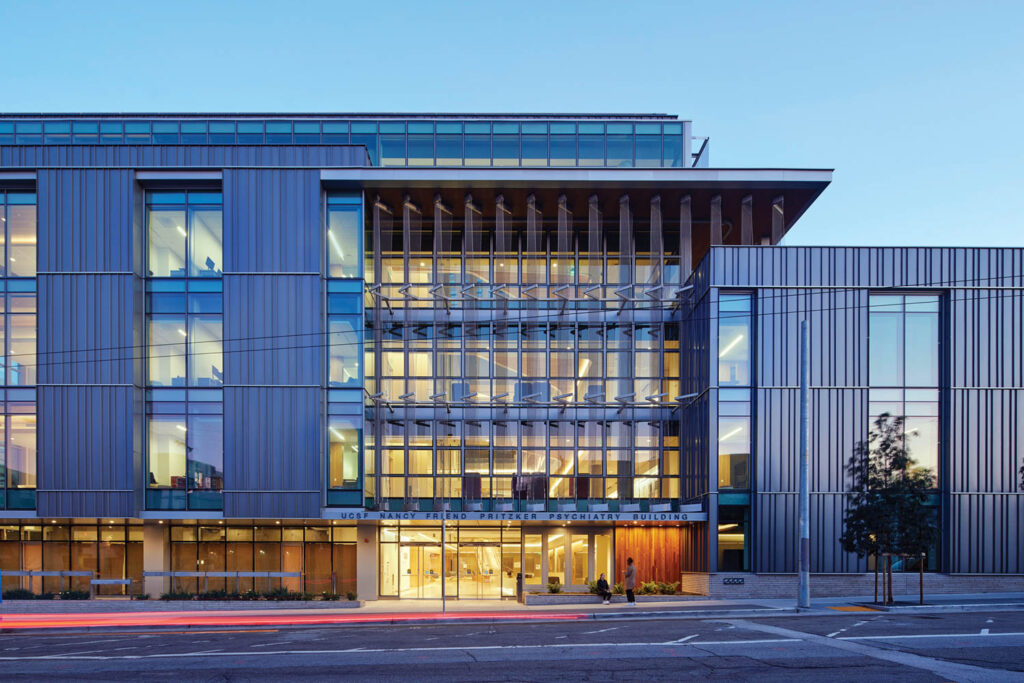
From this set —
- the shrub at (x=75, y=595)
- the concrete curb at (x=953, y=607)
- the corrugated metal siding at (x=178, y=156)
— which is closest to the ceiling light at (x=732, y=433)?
the concrete curb at (x=953, y=607)

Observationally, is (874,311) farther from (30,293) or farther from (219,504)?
(30,293)

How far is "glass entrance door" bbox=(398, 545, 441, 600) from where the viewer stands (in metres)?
32.6

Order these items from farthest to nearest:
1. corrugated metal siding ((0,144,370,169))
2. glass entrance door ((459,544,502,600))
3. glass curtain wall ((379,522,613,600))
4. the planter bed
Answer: glass entrance door ((459,544,502,600)), glass curtain wall ((379,522,613,600)), corrugated metal siding ((0,144,370,169)), the planter bed

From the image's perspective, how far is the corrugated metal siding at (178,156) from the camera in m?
30.7

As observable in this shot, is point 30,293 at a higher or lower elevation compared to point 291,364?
higher

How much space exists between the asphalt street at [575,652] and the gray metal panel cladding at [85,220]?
44.9ft

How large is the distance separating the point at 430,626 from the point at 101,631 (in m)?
9.04

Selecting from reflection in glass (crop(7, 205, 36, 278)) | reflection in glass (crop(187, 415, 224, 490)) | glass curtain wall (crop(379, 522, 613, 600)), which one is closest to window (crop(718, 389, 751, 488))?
glass curtain wall (crop(379, 522, 613, 600))

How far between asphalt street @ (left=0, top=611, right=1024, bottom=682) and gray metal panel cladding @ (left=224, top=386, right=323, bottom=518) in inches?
316

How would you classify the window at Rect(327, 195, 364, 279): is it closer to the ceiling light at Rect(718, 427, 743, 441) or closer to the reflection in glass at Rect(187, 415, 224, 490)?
the reflection in glass at Rect(187, 415, 224, 490)

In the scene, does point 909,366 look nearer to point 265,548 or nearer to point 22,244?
point 265,548

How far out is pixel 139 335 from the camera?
1208 inches

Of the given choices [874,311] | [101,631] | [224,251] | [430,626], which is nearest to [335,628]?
[430,626]

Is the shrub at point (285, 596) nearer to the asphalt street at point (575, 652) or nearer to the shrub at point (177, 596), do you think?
the shrub at point (177, 596)
